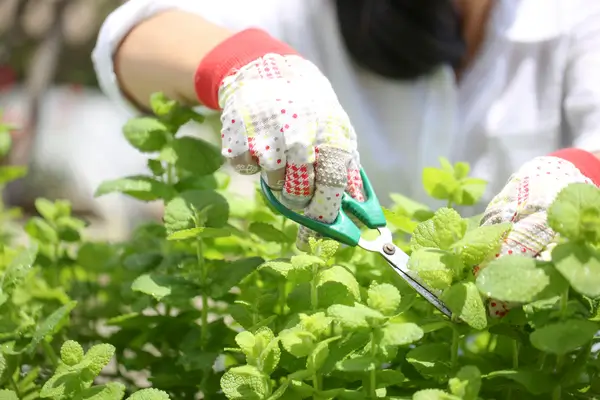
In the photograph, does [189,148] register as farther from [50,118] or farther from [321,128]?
[50,118]

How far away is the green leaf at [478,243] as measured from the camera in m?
0.33

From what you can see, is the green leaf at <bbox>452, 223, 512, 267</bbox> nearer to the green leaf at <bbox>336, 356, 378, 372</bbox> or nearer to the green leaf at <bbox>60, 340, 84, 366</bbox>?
the green leaf at <bbox>336, 356, 378, 372</bbox>

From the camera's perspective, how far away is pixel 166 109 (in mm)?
542

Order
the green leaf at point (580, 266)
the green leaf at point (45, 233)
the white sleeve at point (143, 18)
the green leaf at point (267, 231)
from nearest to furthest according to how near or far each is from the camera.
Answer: the green leaf at point (580, 266) < the green leaf at point (267, 231) < the green leaf at point (45, 233) < the white sleeve at point (143, 18)

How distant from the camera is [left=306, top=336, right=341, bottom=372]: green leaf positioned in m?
0.34

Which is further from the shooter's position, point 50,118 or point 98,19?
point 50,118

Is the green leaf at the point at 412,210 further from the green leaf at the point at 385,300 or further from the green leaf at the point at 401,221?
the green leaf at the point at 385,300

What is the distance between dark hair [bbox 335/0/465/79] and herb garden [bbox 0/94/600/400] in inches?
15.9

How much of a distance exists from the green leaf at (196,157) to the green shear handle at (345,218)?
0.14 ft

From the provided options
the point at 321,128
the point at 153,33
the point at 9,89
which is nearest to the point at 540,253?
the point at 321,128

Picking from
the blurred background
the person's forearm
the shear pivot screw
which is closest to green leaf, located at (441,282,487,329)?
the shear pivot screw

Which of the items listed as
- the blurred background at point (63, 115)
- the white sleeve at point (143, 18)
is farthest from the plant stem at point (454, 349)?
the blurred background at point (63, 115)

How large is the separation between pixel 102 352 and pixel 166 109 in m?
0.24

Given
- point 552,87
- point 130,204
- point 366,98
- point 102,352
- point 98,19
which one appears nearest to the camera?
point 102,352
